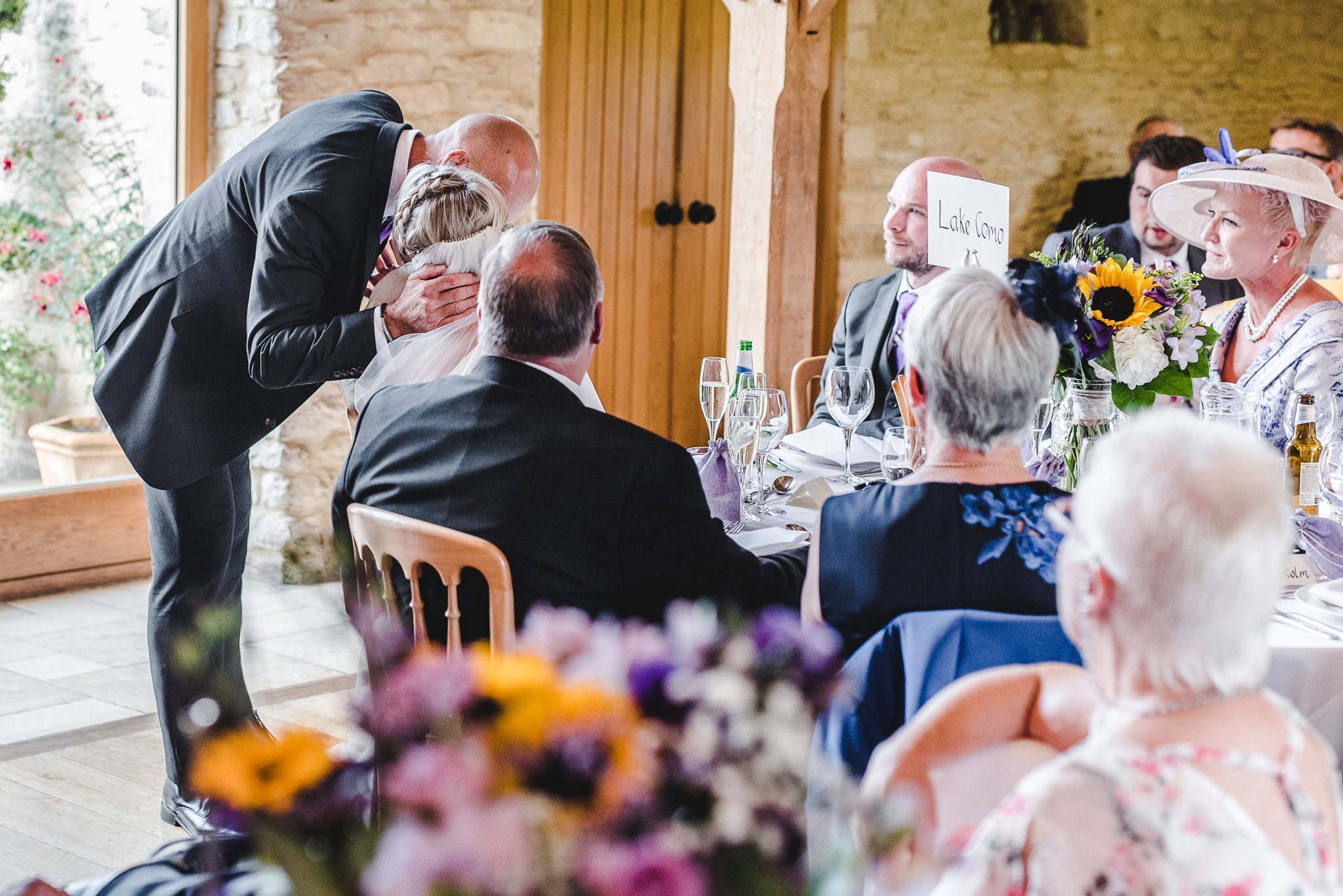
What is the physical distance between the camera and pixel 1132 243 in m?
4.80

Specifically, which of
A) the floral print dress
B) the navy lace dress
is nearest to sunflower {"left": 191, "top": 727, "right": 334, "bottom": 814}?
the floral print dress

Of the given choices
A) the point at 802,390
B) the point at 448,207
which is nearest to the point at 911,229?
the point at 802,390

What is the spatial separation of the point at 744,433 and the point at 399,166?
2.92 ft

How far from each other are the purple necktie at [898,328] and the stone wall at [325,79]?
1.84m

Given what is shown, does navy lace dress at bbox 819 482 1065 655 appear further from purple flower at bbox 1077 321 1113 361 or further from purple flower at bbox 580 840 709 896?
purple flower at bbox 580 840 709 896

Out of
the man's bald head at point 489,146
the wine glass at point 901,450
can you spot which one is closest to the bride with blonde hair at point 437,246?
the man's bald head at point 489,146

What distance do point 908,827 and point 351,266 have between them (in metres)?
2.24

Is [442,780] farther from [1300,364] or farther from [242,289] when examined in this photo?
[1300,364]

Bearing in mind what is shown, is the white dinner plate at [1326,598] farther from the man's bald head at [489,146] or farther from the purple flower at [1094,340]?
the man's bald head at [489,146]

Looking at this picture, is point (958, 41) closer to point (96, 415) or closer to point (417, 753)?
point (96, 415)

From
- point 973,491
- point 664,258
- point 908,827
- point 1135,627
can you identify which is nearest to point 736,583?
point 973,491

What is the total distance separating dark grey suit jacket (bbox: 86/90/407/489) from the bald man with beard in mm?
1398

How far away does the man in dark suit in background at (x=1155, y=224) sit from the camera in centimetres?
467

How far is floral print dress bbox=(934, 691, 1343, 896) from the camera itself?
848 mm
